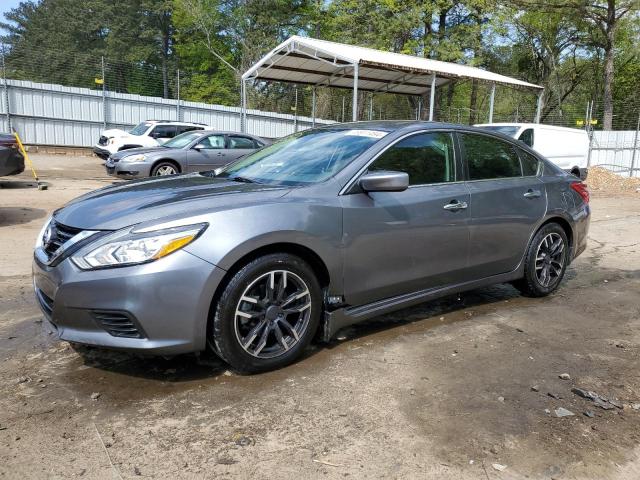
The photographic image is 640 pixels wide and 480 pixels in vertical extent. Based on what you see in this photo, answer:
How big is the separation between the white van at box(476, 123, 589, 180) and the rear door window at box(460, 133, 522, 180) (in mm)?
8988

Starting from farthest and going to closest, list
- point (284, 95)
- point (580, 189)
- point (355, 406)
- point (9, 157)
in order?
point (284, 95) < point (9, 157) < point (580, 189) < point (355, 406)

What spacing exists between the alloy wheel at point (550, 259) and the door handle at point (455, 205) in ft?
3.71

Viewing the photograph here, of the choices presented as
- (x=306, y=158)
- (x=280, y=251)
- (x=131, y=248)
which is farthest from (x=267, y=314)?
(x=306, y=158)

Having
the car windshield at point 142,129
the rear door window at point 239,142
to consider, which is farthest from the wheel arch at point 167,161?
the car windshield at point 142,129

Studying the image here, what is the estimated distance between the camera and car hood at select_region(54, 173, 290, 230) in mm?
2962

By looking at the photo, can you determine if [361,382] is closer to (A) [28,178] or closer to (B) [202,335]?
(B) [202,335]

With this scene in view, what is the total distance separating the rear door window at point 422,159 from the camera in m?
3.74

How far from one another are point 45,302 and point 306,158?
1953 millimetres

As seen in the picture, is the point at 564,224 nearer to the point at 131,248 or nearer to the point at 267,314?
the point at 267,314

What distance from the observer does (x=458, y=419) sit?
9.07 ft

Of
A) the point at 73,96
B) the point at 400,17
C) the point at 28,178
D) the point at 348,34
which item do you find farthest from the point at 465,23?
the point at 28,178

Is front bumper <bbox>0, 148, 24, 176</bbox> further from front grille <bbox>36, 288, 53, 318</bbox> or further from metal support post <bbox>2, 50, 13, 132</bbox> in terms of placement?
metal support post <bbox>2, 50, 13, 132</bbox>

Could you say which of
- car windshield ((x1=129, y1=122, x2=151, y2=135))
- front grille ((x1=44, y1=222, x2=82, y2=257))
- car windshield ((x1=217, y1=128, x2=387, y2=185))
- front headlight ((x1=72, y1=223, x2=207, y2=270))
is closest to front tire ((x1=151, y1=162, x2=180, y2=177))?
car windshield ((x1=129, y1=122, x2=151, y2=135))

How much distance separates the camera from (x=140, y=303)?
275 cm
